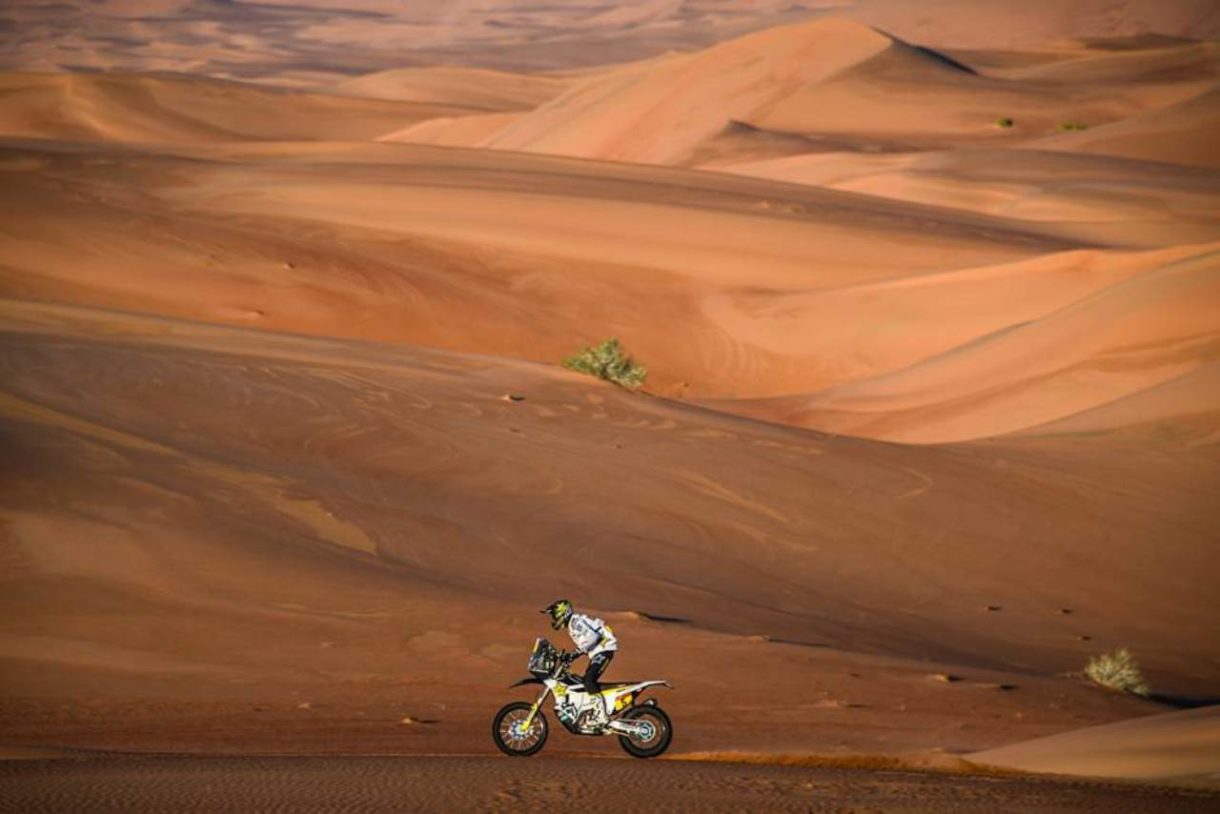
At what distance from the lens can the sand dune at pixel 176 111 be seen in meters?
67.4

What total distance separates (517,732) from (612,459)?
884 centimetres

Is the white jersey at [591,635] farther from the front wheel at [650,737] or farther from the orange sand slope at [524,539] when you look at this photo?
the orange sand slope at [524,539]

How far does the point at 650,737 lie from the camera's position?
29.0ft

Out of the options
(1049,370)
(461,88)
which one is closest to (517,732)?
(1049,370)

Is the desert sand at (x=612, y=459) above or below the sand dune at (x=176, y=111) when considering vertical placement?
above

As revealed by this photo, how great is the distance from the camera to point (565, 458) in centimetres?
1748

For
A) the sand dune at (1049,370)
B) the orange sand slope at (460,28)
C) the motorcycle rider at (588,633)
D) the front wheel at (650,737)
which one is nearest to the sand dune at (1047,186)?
the sand dune at (1049,370)

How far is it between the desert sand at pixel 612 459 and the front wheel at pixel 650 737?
1.22 feet

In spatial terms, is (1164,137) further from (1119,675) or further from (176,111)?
(1119,675)

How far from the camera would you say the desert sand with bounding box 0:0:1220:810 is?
10.2 m

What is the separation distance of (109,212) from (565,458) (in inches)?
644

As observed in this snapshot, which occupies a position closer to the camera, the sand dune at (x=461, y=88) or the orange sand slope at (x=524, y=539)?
the orange sand slope at (x=524, y=539)

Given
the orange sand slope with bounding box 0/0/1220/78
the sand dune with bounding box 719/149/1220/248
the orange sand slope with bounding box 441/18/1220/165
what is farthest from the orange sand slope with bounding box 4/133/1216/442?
the orange sand slope with bounding box 0/0/1220/78

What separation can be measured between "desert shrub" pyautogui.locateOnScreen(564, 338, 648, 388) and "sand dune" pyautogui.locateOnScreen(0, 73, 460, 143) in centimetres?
4236
